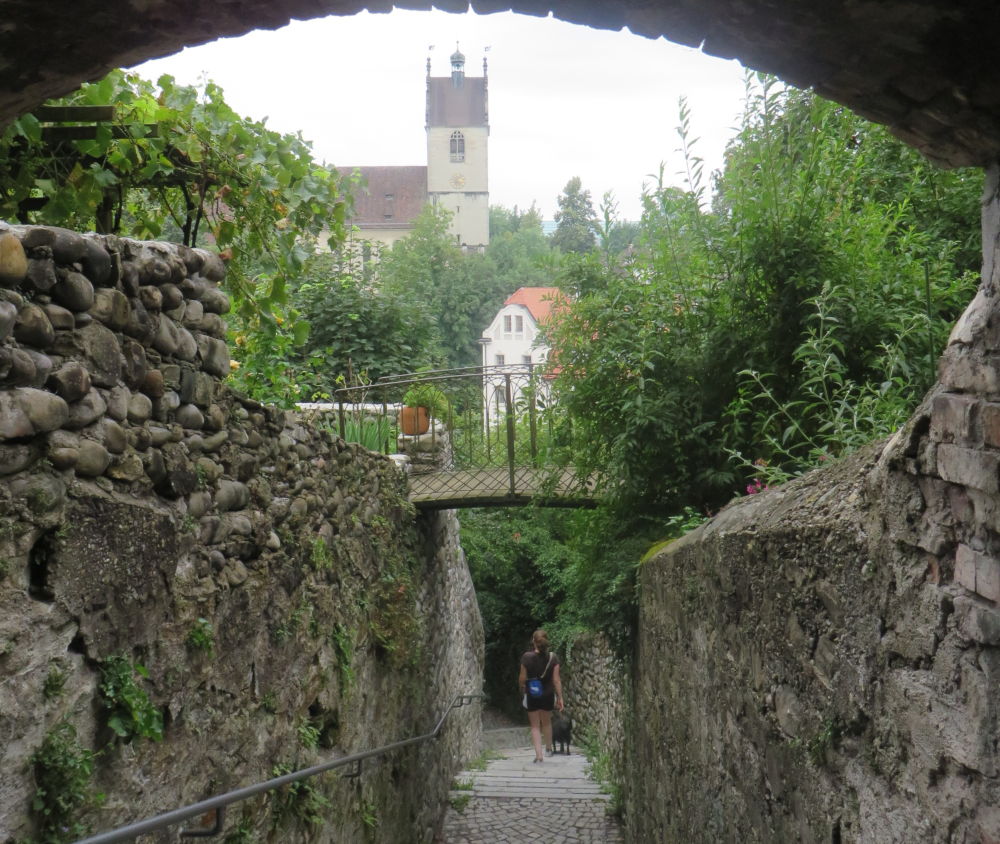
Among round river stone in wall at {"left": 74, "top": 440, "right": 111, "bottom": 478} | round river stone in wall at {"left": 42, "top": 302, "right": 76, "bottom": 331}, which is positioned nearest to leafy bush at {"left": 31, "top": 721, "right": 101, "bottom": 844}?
round river stone in wall at {"left": 74, "top": 440, "right": 111, "bottom": 478}

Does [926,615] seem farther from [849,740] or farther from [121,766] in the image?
[121,766]

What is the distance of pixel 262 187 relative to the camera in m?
3.96

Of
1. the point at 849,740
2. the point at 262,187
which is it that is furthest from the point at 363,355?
the point at 849,740

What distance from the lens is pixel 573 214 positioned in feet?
198

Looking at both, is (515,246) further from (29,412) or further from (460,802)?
(29,412)

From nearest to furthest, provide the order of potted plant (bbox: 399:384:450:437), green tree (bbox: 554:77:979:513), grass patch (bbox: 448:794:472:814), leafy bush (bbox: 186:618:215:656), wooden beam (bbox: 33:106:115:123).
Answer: leafy bush (bbox: 186:618:215:656) → wooden beam (bbox: 33:106:115:123) → green tree (bbox: 554:77:979:513) → grass patch (bbox: 448:794:472:814) → potted plant (bbox: 399:384:450:437)

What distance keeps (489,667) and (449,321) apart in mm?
25429

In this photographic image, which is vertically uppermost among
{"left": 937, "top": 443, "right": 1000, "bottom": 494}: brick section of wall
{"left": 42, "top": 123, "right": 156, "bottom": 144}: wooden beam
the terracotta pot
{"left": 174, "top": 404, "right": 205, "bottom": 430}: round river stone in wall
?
{"left": 42, "top": 123, "right": 156, "bottom": 144}: wooden beam

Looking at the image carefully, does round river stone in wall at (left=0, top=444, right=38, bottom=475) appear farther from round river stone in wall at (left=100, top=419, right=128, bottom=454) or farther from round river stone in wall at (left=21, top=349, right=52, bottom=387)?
round river stone in wall at (left=100, top=419, right=128, bottom=454)

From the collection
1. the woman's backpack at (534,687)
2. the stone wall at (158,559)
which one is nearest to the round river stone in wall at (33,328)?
the stone wall at (158,559)

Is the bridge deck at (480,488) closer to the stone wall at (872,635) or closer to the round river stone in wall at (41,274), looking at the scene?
the stone wall at (872,635)

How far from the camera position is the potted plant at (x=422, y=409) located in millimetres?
8266

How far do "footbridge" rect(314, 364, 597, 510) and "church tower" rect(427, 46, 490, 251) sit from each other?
5312 cm

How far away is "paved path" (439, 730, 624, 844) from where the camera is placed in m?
7.18
